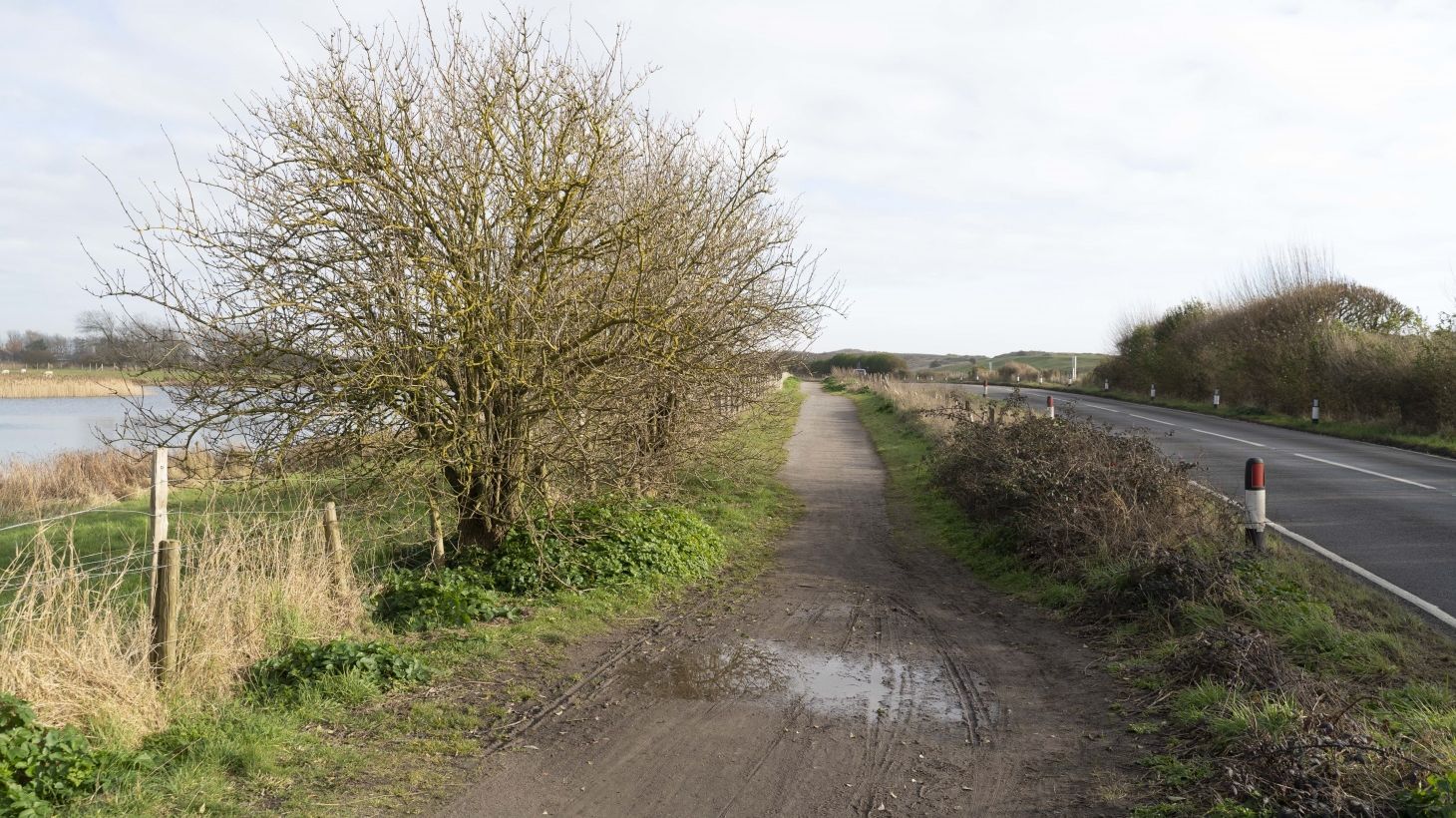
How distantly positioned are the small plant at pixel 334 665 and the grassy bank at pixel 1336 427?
20.4 metres

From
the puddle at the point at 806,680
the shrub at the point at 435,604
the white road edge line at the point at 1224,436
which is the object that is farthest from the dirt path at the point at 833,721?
the white road edge line at the point at 1224,436

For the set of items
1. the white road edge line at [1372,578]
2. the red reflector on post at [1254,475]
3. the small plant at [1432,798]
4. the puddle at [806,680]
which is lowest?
the puddle at [806,680]

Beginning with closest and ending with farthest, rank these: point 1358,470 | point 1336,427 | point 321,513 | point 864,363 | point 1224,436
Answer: point 321,513, point 1358,470, point 1224,436, point 1336,427, point 864,363

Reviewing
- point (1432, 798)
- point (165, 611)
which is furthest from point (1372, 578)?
point (165, 611)

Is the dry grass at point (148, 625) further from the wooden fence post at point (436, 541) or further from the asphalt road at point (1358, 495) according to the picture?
the asphalt road at point (1358, 495)

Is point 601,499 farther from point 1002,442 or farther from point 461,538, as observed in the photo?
point 1002,442

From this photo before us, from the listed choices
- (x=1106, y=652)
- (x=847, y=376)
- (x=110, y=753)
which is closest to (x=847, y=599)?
(x=1106, y=652)

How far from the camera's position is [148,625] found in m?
5.40

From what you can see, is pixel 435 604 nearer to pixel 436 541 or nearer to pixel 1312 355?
pixel 436 541

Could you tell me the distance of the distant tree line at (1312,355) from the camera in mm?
22359

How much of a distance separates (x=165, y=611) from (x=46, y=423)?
32.9 m

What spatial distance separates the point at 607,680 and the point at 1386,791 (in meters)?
4.45

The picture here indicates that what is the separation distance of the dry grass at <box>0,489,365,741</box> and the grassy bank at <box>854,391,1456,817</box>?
206 inches

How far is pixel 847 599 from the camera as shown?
30.1ft
